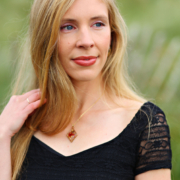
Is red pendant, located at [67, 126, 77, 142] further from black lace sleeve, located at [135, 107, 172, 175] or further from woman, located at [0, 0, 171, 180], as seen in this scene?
black lace sleeve, located at [135, 107, 172, 175]

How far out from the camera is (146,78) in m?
3.40

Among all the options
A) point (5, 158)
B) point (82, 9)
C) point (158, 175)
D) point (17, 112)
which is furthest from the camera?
point (17, 112)

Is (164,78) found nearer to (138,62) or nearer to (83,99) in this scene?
(138,62)

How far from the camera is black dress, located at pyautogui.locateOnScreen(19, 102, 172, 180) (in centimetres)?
195

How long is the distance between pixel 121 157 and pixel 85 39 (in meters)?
0.88

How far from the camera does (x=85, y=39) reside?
2008 mm

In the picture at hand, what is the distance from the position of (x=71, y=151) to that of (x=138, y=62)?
5.85 feet

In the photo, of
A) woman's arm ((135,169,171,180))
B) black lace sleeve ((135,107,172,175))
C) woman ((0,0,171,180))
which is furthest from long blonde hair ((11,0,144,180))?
woman's arm ((135,169,171,180))

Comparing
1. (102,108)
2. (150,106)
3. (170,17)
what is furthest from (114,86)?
(170,17)

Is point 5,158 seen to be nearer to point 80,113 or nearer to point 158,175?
point 80,113

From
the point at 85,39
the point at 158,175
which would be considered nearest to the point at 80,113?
the point at 85,39

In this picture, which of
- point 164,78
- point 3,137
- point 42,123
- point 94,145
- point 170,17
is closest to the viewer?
point 94,145

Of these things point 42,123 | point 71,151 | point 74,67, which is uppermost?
point 74,67

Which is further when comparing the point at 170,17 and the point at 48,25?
the point at 170,17
